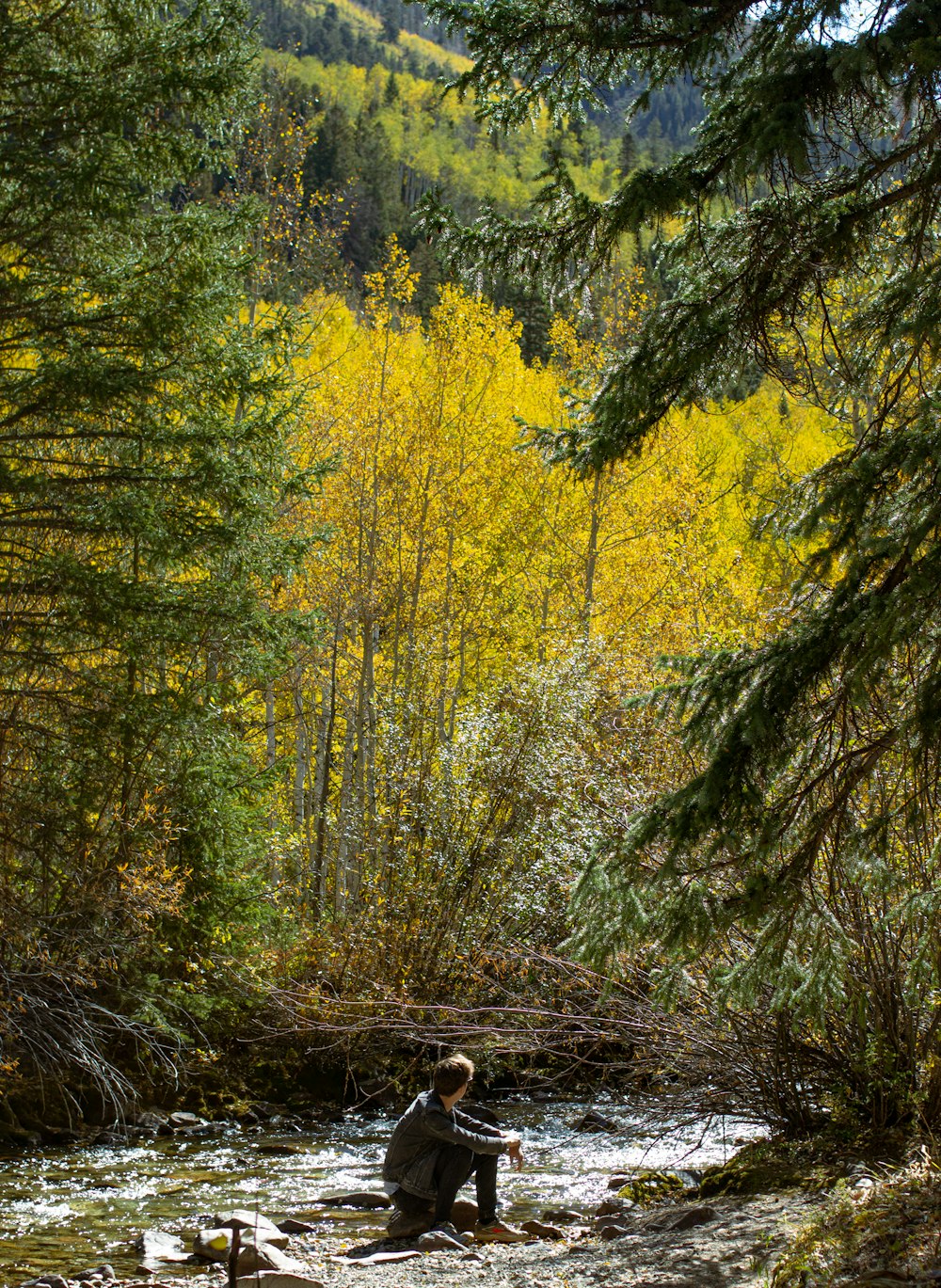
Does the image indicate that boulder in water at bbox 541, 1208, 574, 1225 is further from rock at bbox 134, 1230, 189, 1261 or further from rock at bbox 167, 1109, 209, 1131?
rock at bbox 167, 1109, 209, 1131

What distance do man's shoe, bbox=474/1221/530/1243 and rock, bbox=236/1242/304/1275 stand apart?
4.12 feet

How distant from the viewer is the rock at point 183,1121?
912 centimetres

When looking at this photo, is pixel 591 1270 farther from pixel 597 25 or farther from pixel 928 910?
pixel 597 25

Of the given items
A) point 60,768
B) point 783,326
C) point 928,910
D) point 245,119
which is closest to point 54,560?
point 60,768

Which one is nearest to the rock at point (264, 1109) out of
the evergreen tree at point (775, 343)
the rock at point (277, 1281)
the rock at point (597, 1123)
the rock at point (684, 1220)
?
the rock at point (597, 1123)

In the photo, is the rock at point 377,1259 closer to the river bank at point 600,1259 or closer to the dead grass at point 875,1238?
the river bank at point 600,1259

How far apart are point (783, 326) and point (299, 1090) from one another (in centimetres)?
841

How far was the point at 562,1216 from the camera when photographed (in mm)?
6332

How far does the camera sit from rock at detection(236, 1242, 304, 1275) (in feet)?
15.9

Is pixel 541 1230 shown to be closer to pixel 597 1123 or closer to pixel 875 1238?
pixel 875 1238

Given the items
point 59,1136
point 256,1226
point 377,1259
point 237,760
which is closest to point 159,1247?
point 256,1226

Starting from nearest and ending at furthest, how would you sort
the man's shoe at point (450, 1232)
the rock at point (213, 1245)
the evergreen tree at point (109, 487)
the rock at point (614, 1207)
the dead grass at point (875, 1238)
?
the dead grass at point (875, 1238)
the rock at point (213, 1245)
the man's shoe at point (450, 1232)
the rock at point (614, 1207)
the evergreen tree at point (109, 487)

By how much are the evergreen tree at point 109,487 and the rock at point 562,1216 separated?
3.47 meters

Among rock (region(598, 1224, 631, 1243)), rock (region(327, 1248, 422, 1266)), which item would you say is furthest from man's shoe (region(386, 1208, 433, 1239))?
rock (region(598, 1224, 631, 1243))
